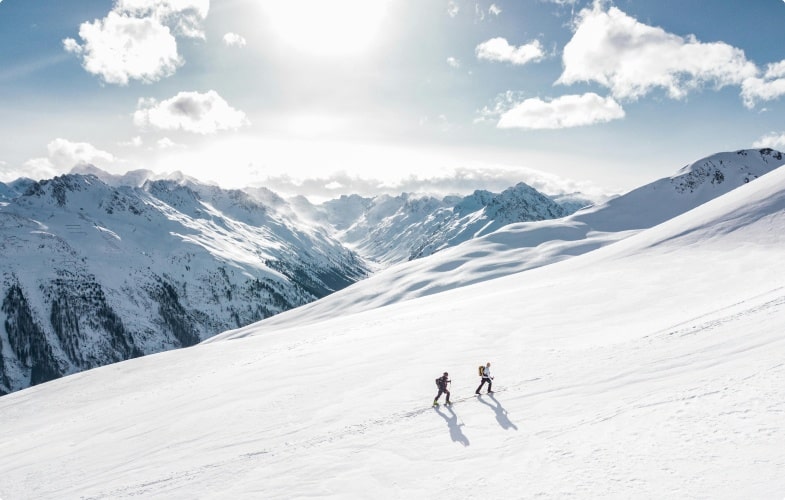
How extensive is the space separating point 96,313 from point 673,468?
240 metres

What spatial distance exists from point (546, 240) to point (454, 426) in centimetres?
12510

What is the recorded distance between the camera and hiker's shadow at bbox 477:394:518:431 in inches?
606

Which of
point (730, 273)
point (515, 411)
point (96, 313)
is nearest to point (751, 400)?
point (515, 411)

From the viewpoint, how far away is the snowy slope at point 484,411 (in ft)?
39.1

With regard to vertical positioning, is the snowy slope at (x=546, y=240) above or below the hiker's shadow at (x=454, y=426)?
above

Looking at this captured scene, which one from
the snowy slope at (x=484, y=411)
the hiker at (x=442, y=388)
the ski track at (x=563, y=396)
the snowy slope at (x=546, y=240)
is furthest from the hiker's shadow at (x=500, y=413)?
the snowy slope at (x=546, y=240)

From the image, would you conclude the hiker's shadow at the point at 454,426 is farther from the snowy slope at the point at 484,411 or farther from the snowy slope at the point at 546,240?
the snowy slope at the point at 546,240

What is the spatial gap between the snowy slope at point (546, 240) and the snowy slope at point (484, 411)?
59.6 metres

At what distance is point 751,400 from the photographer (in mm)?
12812

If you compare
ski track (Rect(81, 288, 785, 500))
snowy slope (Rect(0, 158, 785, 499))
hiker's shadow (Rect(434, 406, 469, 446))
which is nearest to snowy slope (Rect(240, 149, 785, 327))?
snowy slope (Rect(0, 158, 785, 499))

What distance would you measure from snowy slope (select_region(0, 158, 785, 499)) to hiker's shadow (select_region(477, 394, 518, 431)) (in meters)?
0.07

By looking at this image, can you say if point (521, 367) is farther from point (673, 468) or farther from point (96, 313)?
point (96, 313)

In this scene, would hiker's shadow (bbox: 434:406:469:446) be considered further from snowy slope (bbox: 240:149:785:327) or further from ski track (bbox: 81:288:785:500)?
snowy slope (bbox: 240:149:785:327)

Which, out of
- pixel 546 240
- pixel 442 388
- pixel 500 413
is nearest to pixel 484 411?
pixel 500 413
